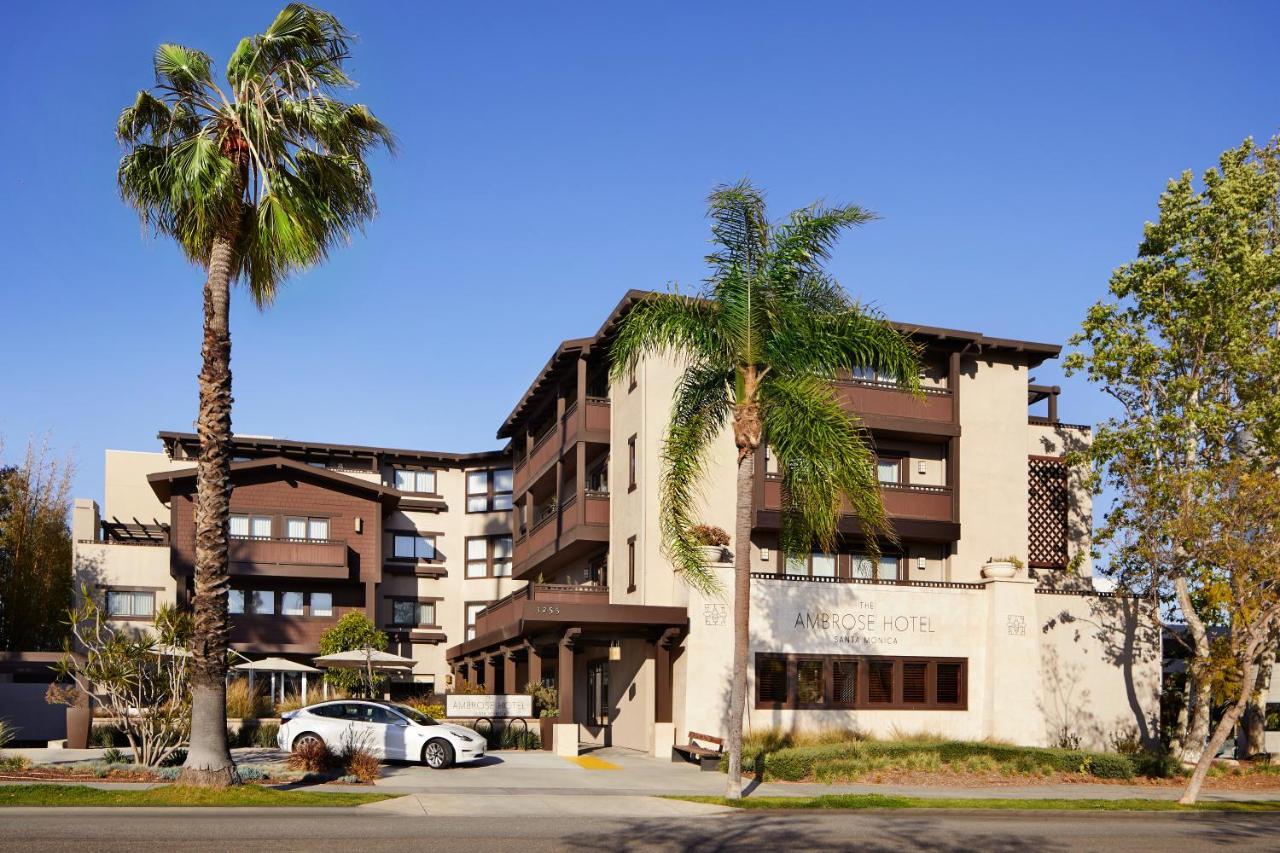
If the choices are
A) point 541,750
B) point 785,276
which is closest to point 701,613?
point 541,750

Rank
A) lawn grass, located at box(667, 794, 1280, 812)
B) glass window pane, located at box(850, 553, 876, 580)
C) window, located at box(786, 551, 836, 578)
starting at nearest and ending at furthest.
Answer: lawn grass, located at box(667, 794, 1280, 812) → window, located at box(786, 551, 836, 578) → glass window pane, located at box(850, 553, 876, 580)

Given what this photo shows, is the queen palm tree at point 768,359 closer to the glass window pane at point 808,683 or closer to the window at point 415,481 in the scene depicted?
the glass window pane at point 808,683

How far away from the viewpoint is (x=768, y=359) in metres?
24.8

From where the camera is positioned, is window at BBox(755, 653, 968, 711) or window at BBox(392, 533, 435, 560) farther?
window at BBox(392, 533, 435, 560)

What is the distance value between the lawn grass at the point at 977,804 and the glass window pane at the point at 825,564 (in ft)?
46.9

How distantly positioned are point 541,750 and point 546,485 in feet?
47.4

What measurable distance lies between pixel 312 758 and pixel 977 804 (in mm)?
12929

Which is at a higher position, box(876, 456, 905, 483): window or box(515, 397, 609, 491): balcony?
box(515, 397, 609, 491): balcony

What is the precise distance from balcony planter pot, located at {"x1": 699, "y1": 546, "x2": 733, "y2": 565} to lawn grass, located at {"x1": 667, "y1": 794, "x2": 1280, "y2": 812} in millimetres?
9305

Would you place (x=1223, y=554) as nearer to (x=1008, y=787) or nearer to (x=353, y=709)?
(x=1008, y=787)

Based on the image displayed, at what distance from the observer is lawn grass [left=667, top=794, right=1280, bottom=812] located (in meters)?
22.9

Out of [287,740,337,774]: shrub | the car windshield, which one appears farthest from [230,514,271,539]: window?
[287,740,337,774]: shrub

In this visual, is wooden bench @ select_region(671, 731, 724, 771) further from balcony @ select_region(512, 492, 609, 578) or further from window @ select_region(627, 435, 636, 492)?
balcony @ select_region(512, 492, 609, 578)

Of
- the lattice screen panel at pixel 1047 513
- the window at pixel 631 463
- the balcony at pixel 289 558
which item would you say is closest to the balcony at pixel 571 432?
the window at pixel 631 463
